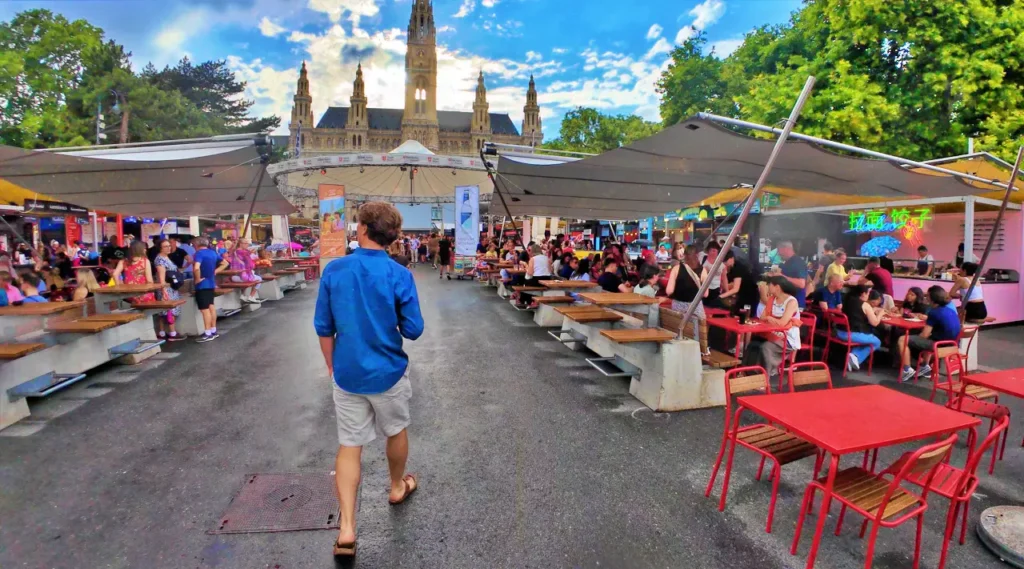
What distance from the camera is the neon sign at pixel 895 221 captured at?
12.8 metres

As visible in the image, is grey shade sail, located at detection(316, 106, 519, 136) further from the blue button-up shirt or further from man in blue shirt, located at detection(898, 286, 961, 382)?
the blue button-up shirt

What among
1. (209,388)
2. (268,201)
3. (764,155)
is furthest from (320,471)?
(268,201)

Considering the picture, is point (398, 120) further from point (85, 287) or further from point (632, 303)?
point (632, 303)

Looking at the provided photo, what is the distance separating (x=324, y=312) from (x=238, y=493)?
1651mm

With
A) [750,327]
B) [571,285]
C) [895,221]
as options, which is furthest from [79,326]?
[895,221]

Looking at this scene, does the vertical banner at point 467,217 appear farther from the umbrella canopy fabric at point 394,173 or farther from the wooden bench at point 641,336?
the wooden bench at point 641,336

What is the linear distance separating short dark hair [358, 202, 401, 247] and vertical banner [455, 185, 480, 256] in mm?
10832

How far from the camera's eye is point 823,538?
2814 millimetres

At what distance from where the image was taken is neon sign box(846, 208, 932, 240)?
1277 cm

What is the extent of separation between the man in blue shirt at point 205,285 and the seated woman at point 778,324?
26.1 ft

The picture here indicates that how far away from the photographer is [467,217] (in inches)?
546

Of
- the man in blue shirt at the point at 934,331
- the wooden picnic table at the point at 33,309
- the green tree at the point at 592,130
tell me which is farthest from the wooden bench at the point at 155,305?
the green tree at the point at 592,130

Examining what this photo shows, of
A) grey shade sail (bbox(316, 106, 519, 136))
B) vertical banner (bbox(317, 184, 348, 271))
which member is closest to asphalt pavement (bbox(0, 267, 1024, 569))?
vertical banner (bbox(317, 184, 348, 271))

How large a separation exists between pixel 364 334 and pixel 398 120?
11154 cm
